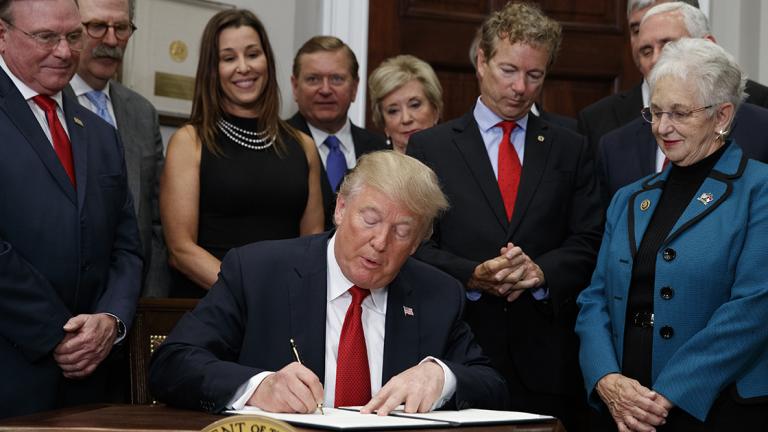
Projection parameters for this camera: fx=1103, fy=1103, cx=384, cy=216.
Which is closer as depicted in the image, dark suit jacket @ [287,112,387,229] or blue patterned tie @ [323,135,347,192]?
dark suit jacket @ [287,112,387,229]

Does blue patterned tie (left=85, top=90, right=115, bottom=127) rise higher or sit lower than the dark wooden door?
lower

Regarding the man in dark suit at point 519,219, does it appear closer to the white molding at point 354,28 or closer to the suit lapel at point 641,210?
the suit lapel at point 641,210

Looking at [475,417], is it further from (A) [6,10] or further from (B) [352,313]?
(A) [6,10]

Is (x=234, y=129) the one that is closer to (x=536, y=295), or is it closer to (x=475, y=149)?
(x=475, y=149)

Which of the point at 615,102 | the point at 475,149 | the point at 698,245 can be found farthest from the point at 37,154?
the point at 615,102

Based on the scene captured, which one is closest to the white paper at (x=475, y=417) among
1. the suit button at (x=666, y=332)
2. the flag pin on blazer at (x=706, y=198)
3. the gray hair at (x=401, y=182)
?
the gray hair at (x=401, y=182)

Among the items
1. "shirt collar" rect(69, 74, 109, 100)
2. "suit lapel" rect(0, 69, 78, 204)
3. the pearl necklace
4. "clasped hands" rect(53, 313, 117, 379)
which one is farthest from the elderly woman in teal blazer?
"shirt collar" rect(69, 74, 109, 100)

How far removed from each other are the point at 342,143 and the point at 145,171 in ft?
3.28

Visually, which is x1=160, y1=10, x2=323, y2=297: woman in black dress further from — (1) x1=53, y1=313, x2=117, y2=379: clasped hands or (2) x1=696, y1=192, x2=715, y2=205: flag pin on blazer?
(2) x1=696, y1=192, x2=715, y2=205: flag pin on blazer

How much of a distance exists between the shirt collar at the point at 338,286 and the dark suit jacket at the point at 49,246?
0.81 m

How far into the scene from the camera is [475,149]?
4262 mm

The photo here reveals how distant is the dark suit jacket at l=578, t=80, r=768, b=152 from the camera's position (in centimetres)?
484

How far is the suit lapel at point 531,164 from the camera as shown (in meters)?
4.14

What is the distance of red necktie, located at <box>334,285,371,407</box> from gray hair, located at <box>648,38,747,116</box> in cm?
140
